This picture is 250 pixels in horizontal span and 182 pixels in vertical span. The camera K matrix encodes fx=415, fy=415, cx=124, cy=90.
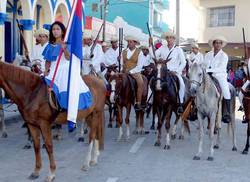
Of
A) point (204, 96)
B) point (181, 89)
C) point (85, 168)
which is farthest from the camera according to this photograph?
point (181, 89)

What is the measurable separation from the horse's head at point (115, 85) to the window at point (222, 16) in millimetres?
33585

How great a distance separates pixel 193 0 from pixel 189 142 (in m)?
35.1

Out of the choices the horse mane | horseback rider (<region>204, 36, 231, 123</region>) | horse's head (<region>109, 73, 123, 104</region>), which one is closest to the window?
horse's head (<region>109, 73, 123, 104</region>)

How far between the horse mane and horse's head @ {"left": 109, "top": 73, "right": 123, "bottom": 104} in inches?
136

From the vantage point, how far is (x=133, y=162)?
8.43m

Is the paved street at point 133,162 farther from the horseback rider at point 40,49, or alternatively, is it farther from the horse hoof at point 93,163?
the horseback rider at point 40,49

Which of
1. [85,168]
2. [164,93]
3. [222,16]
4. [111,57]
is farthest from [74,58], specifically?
[222,16]

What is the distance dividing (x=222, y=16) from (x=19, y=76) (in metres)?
38.3

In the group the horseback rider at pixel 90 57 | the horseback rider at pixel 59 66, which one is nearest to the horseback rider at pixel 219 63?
the horseback rider at pixel 90 57

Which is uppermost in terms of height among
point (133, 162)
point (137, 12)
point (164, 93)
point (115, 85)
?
point (137, 12)

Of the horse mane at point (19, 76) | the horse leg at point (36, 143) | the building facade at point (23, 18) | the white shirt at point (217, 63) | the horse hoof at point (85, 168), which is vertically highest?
the building facade at point (23, 18)

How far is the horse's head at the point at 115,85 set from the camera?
33.9 ft

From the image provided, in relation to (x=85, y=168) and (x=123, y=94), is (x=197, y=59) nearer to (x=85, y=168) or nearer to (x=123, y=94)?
(x=123, y=94)

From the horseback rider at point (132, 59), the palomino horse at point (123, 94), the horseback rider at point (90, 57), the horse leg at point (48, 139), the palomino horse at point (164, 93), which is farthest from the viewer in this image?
the horseback rider at point (132, 59)
